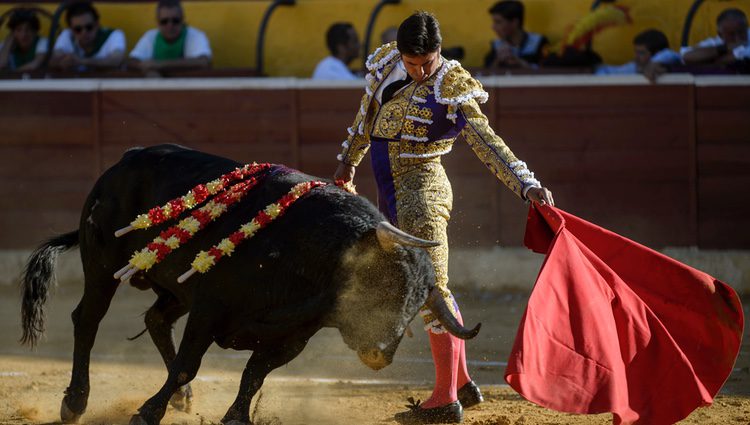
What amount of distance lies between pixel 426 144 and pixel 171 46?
4.14 metres

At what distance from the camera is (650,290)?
11.8 feet

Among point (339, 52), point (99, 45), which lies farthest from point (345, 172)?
point (99, 45)

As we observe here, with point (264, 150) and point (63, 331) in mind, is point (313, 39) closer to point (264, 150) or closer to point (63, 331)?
point (264, 150)

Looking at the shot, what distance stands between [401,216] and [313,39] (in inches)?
182

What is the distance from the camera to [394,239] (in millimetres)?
3195

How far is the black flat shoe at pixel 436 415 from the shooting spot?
3842mm

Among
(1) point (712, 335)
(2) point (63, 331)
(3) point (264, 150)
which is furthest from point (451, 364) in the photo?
(3) point (264, 150)

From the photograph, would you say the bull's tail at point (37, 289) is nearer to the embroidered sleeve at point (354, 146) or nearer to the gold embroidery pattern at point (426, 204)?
the embroidered sleeve at point (354, 146)

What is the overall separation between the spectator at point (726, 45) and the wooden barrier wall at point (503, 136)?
201 mm

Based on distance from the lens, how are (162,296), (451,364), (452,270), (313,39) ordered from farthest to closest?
(313,39), (452,270), (162,296), (451,364)

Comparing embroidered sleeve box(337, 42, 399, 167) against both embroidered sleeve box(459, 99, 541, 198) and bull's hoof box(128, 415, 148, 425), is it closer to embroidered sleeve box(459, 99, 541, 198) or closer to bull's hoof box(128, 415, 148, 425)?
embroidered sleeve box(459, 99, 541, 198)

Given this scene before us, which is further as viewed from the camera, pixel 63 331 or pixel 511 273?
pixel 511 273

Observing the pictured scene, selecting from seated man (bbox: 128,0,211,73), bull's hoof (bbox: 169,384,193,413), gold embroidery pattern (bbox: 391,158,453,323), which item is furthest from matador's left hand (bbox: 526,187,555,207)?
seated man (bbox: 128,0,211,73)

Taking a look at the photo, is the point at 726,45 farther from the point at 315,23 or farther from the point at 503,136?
the point at 315,23
